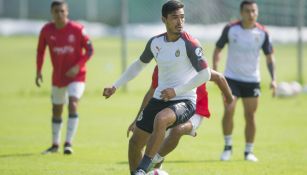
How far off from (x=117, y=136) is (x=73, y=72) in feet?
10.3

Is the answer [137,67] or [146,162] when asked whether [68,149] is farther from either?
[146,162]

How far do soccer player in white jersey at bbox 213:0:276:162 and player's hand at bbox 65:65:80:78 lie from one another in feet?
7.89

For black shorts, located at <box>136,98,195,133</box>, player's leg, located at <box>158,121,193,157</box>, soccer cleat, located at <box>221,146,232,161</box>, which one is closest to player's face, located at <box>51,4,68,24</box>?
soccer cleat, located at <box>221,146,232,161</box>

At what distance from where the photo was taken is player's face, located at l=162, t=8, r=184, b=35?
32.7ft

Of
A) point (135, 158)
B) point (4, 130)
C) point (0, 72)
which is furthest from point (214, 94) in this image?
point (135, 158)

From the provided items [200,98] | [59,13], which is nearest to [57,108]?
[59,13]

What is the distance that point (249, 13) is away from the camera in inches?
553

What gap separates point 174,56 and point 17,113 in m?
12.6

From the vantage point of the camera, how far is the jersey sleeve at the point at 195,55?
32.5 feet

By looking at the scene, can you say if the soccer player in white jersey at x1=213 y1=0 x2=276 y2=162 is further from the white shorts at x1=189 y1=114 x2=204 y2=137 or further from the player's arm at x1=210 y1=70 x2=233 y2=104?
the player's arm at x1=210 y1=70 x2=233 y2=104

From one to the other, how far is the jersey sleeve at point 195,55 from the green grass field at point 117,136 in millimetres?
2463

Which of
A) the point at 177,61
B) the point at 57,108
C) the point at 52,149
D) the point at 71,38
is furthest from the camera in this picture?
the point at 57,108

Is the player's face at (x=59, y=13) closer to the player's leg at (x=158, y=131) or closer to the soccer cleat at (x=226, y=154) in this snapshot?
the soccer cleat at (x=226, y=154)

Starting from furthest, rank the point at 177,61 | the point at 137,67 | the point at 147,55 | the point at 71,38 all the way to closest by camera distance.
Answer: the point at 71,38 < the point at 137,67 < the point at 147,55 < the point at 177,61
